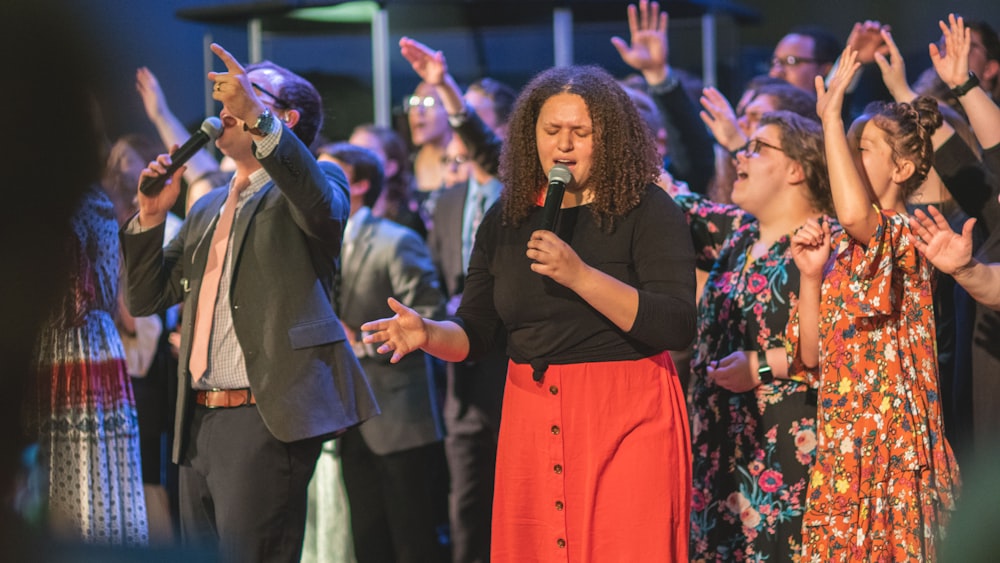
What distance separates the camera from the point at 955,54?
11.0 feet

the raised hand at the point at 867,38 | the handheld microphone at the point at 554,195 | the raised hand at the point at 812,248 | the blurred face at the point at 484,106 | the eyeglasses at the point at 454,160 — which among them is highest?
the raised hand at the point at 867,38

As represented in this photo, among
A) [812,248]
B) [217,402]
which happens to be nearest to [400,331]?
[217,402]

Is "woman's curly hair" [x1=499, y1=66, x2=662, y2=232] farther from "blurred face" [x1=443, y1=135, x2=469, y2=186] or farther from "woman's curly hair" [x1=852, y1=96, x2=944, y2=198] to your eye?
"blurred face" [x1=443, y1=135, x2=469, y2=186]

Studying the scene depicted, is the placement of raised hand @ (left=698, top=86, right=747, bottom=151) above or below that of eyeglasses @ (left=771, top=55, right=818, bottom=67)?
below

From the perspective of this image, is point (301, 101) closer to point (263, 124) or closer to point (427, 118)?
point (263, 124)

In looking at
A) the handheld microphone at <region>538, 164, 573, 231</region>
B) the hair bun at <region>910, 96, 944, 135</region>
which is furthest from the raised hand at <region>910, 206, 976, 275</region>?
the handheld microphone at <region>538, 164, 573, 231</region>

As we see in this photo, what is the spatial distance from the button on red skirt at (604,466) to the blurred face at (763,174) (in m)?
0.91

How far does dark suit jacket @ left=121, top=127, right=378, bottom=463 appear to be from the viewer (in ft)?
9.40

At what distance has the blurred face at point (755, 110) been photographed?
12.5ft

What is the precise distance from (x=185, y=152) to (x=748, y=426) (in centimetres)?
178

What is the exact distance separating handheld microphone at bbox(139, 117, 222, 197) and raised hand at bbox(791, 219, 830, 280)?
1.57 m

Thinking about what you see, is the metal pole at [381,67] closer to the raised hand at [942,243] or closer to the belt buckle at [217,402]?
the belt buckle at [217,402]

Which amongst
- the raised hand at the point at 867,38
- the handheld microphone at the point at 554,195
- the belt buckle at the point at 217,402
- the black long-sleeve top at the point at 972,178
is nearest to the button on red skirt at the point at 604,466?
the handheld microphone at the point at 554,195

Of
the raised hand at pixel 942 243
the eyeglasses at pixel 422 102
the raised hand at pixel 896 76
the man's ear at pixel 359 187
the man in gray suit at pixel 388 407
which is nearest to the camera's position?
the raised hand at pixel 942 243
